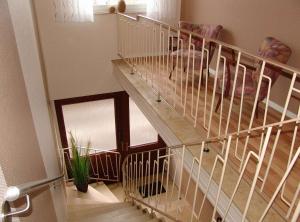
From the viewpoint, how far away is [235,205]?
79.6 inches

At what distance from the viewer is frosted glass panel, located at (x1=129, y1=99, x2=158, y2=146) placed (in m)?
Answer: 6.14

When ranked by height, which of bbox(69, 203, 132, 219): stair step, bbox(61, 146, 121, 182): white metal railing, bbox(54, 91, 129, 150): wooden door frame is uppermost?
bbox(54, 91, 129, 150): wooden door frame

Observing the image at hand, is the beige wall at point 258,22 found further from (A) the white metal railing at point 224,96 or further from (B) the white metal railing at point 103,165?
(B) the white metal railing at point 103,165

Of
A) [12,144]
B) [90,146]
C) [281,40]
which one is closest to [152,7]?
[281,40]

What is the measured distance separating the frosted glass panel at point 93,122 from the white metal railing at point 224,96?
136cm

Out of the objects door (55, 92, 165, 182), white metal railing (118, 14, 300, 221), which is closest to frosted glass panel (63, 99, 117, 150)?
door (55, 92, 165, 182)

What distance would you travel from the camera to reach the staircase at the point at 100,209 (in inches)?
144

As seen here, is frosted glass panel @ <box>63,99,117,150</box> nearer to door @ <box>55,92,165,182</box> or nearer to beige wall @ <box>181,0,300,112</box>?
door @ <box>55,92,165,182</box>

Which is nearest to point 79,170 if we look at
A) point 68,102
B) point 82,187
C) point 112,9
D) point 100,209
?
point 82,187

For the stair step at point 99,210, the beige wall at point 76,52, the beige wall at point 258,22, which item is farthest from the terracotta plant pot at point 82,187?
the beige wall at point 258,22

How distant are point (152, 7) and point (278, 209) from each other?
13.0 ft

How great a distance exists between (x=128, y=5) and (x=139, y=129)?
2.70 meters

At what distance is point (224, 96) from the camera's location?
3387 millimetres

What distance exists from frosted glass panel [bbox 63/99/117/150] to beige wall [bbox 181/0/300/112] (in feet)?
8.56
